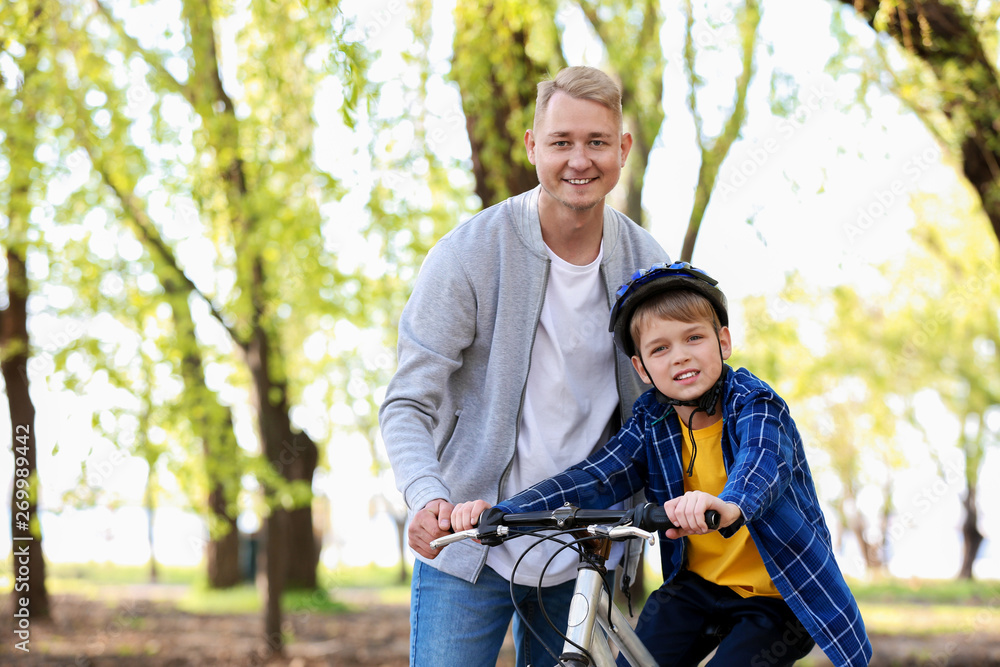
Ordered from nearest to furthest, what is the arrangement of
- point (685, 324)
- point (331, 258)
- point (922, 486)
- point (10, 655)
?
point (685, 324) < point (331, 258) < point (10, 655) < point (922, 486)

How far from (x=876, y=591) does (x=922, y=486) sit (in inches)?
179

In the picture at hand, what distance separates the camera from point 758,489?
208 cm

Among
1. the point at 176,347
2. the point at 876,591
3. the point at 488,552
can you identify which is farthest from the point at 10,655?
the point at 876,591

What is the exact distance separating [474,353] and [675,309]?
62 cm

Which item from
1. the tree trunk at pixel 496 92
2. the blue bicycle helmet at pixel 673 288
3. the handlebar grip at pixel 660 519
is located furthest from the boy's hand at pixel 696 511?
the tree trunk at pixel 496 92

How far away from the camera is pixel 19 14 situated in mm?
6289

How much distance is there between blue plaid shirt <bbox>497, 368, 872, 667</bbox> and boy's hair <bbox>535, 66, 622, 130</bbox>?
849 mm

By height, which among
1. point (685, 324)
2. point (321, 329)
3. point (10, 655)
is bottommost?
point (10, 655)

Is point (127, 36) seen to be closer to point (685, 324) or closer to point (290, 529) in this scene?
point (685, 324)

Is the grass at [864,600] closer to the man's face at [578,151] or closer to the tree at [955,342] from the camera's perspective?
the tree at [955,342]

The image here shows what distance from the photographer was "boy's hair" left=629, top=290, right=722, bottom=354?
2396 mm

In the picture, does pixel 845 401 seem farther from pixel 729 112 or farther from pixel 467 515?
pixel 467 515

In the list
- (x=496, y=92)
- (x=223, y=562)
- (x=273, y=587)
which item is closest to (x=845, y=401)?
(x=223, y=562)

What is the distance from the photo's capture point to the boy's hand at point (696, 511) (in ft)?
6.23
